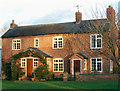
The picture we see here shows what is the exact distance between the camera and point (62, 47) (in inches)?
1104

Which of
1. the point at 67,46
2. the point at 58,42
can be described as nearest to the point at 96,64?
the point at 67,46

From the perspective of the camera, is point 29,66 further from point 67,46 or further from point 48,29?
point 48,29

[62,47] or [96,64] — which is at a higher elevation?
[62,47]

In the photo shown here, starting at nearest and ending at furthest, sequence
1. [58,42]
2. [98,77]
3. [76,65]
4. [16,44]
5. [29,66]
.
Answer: [98,77] < [76,65] < [29,66] < [58,42] < [16,44]

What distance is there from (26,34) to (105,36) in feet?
57.4

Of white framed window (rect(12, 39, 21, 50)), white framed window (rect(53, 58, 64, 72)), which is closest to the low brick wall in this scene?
white framed window (rect(53, 58, 64, 72))

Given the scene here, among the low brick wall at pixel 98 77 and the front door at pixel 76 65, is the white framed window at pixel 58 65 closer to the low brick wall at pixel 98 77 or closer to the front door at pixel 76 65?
the front door at pixel 76 65

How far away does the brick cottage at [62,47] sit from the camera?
85.7ft

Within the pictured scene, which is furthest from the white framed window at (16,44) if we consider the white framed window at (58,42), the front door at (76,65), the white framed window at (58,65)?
the front door at (76,65)

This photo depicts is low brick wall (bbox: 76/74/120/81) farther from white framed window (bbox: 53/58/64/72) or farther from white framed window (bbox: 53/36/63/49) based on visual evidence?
white framed window (bbox: 53/36/63/49)

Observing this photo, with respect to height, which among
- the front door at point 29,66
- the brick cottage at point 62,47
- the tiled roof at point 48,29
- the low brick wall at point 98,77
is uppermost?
the tiled roof at point 48,29

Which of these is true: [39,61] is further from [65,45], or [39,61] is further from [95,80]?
[95,80]

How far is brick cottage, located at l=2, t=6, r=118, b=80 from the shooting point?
26.1m

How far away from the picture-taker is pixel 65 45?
27922mm
